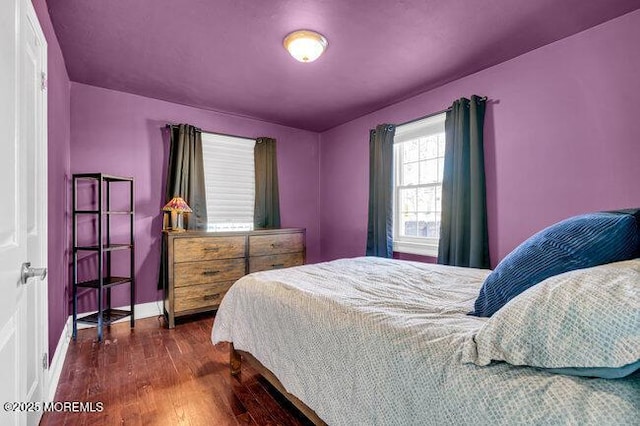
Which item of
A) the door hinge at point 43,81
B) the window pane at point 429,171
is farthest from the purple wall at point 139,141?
the window pane at point 429,171

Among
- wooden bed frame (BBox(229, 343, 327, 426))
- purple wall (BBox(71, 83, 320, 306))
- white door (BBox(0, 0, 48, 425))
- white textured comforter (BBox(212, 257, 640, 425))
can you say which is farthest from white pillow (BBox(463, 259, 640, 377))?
purple wall (BBox(71, 83, 320, 306))

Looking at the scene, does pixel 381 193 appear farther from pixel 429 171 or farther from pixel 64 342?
pixel 64 342

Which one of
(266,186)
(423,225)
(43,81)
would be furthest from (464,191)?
(43,81)

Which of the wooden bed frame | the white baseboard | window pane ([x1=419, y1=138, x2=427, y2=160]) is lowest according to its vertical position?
the white baseboard

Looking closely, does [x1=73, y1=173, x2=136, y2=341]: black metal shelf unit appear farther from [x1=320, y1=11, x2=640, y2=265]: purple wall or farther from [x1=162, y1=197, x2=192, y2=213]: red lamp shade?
[x1=320, y1=11, x2=640, y2=265]: purple wall

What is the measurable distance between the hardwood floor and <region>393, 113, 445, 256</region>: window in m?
2.27

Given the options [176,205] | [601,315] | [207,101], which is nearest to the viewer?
[601,315]

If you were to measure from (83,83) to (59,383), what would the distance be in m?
2.72

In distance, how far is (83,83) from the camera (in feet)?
10.1

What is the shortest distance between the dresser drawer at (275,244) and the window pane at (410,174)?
148cm

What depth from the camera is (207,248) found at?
329 centimetres

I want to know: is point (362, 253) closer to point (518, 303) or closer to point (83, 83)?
point (518, 303)

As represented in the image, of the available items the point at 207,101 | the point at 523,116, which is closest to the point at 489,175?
the point at 523,116

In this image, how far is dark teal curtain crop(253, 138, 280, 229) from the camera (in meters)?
4.19
